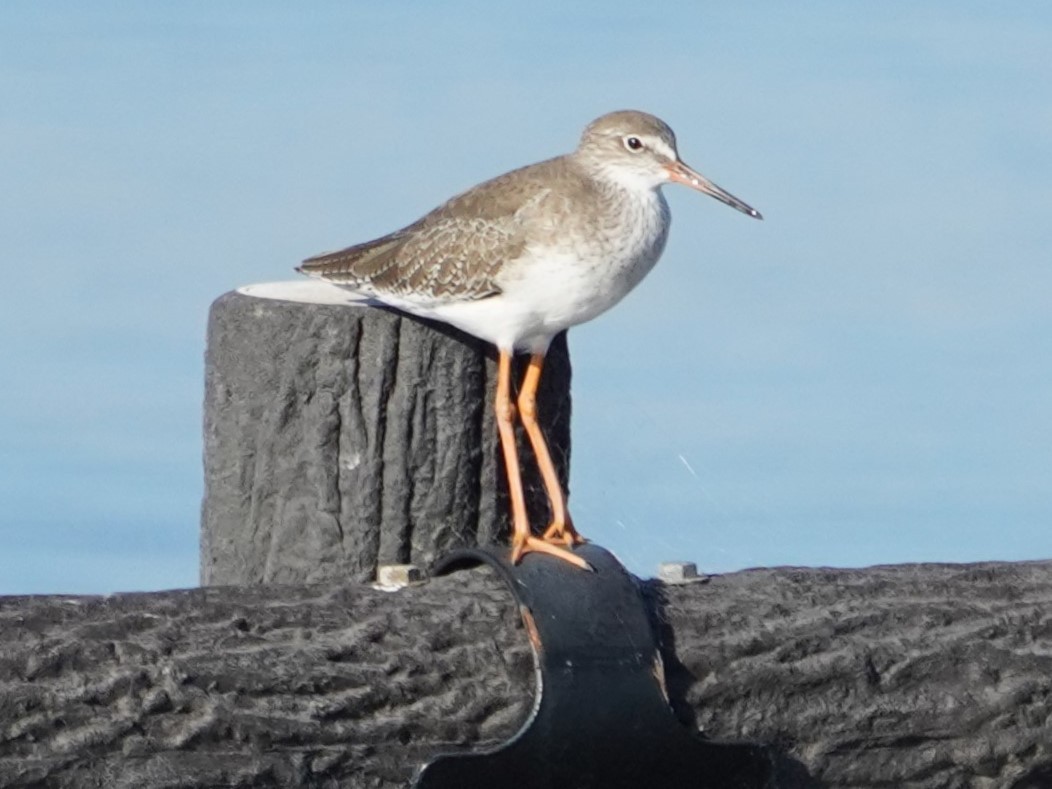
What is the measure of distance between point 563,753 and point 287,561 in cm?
128

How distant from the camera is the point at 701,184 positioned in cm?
594

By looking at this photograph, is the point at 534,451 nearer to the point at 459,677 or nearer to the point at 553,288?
the point at 553,288

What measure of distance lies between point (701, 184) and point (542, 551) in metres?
1.54

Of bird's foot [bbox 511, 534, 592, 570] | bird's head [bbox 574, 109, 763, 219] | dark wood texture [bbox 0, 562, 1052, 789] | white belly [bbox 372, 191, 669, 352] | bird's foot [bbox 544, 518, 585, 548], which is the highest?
bird's head [bbox 574, 109, 763, 219]

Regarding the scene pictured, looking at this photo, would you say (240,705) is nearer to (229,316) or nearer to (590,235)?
(229,316)

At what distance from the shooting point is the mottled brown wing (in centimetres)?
550

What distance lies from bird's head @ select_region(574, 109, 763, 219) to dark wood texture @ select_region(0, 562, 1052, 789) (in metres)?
1.38

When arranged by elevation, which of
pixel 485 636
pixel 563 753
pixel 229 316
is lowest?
pixel 563 753

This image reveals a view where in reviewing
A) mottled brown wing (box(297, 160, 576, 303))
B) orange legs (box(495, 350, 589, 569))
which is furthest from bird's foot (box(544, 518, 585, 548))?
mottled brown wing (box(297, 160, 576, 303))

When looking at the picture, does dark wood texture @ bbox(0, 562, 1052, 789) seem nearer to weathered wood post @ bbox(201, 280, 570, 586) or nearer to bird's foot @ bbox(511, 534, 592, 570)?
bird's foot @ bbox(511, 534, 592, 570)

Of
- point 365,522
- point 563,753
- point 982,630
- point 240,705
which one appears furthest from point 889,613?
point 240,705

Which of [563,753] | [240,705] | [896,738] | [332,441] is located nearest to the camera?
[240,705]

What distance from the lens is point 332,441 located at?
5.29 m

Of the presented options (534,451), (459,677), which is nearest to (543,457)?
(534,451)
